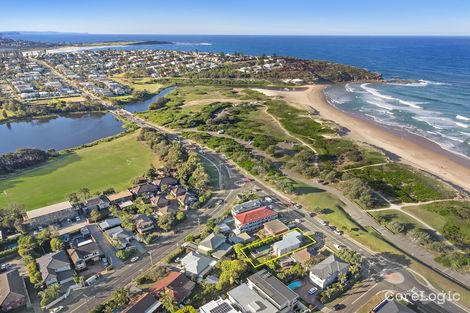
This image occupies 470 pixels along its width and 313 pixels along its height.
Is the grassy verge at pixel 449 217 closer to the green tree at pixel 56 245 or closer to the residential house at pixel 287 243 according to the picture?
the residential house at pixel 287 243

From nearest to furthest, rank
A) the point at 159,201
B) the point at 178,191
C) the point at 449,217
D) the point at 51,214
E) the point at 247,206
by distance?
the point at 449,217
the point at 51,214
the point at 247,206
the point at 159,201
the point at 178,191

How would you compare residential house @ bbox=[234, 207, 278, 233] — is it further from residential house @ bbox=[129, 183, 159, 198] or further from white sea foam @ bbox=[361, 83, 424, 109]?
white sea foam @ bbox=[361, 83, 424, 109]

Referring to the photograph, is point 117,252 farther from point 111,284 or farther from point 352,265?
point 352,265

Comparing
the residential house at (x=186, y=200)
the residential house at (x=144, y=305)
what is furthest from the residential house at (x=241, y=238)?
the residential house at (x=144, y=305)

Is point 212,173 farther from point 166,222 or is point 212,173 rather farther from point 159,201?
point 166,222

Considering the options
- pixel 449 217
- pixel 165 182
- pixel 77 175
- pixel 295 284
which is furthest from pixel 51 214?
pixel 449 217

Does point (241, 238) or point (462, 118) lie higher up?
point (462, 118)
